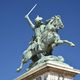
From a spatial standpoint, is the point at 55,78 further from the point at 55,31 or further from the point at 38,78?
the point at 55,31

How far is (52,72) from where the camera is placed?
1778 cm

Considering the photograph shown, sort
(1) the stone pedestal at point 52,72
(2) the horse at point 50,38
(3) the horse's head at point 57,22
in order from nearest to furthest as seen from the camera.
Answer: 1. (1) the stone pedestal at point 52,72
2. (2) the horse at point 50,38
3. (3) the horse's head at point 57,22

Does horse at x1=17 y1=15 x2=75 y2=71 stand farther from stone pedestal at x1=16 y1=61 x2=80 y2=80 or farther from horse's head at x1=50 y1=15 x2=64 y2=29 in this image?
stone pedestal at x1=16 y1=61 x2=80 y2=80

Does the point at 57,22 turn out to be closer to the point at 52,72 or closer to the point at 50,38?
the point at 50,38

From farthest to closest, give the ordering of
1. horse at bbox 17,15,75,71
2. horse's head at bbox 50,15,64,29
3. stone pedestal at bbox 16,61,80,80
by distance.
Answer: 1. horse's head at bbox 50,15,64,29
2. horse at bbox 17,15,75,71
3. stone pedestal at bbox 16,61,80,80

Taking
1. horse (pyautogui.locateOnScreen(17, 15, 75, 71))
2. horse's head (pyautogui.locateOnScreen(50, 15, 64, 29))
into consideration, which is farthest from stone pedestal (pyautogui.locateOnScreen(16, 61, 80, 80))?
horse's head (pyautogui.locateOnScreen(50, 15, 64, 29))

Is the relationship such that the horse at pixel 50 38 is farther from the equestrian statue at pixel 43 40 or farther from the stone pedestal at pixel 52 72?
the stone pedestal at pixel 52 72

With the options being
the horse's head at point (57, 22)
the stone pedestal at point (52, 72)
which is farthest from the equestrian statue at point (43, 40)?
the stone pedestal at point (52, 72)

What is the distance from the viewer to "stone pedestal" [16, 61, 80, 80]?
17.7 metres

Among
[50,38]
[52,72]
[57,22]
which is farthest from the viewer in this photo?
[57,22]

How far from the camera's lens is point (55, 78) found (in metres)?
17.8

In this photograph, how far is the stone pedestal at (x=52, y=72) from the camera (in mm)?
17703

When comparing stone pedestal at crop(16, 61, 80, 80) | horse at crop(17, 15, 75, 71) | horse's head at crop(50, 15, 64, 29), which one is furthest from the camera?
horse's head at crop(50, 15, 64, 29)

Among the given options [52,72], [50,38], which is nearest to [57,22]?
[50,38]
